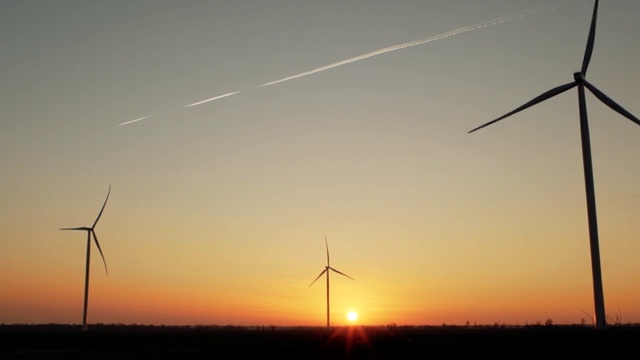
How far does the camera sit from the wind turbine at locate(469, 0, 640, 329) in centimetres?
7125

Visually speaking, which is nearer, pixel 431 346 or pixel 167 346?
pixel 431 346

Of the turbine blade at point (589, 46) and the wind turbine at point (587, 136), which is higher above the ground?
the turbine blade at point (589, 46)

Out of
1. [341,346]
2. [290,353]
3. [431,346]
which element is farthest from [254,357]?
[431,346]

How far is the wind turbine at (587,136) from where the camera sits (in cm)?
7125

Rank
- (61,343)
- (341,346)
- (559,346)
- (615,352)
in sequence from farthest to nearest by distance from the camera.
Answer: (61,343) → (341,346) → (559,346) → (615,352)

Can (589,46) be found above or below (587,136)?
above

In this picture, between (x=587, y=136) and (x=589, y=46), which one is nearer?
(x=587, y=136)

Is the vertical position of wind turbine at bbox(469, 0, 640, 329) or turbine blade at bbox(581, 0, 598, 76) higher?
turbine blade at bbox(581, 0, 598, 76)

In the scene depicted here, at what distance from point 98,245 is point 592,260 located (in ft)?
297

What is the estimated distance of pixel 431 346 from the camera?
2960 inches

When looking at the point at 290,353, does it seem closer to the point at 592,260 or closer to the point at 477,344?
the point at 477,344

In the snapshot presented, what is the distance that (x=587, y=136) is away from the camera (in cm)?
7650

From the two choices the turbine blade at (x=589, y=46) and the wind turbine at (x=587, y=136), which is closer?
the wind turbine at (x=587, y=136)

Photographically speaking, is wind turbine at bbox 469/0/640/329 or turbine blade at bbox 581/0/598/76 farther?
turbine blade at bbox 581/0/598/76
